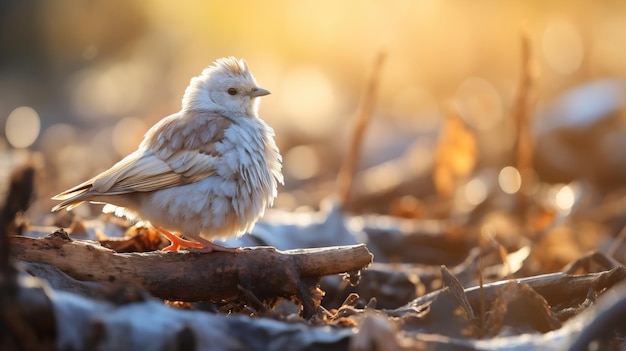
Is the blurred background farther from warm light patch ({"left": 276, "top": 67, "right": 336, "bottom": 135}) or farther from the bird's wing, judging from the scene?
the bird's wing

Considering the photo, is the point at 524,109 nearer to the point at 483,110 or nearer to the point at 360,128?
the point at 360,128

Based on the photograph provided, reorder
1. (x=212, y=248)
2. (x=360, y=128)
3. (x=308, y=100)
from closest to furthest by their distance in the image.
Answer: (x=212, y=248) < (x=360, y=128) < (x=308, y=100)

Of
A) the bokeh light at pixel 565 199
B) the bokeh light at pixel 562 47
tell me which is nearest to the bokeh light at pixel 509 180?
the bokeh light at pixel 565 199

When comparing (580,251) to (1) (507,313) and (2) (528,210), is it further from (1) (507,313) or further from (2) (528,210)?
(1) (507,313)

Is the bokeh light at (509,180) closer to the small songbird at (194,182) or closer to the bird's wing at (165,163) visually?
the small songbird at (194,182)

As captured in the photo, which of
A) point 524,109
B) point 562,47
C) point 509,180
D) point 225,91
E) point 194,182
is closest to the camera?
point 194,182

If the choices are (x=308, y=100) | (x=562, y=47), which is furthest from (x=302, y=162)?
(x=562, y=47)
